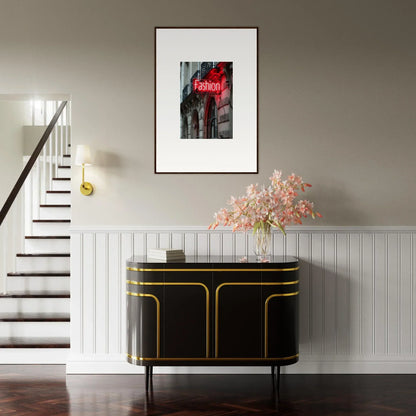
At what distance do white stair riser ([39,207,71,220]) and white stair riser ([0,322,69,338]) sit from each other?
5.54 ft

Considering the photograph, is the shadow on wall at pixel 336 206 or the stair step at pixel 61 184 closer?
the shadow on wall at pixel 336 206

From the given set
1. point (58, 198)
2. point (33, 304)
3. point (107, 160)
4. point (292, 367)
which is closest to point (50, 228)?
point (58, 198)

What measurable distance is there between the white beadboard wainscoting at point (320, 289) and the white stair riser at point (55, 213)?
179 cm

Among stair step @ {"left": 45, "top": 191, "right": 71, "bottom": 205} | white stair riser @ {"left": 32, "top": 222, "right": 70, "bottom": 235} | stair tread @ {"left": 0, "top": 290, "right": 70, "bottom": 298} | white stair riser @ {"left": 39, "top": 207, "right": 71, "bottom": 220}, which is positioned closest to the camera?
stair tread @ {"left": 0, "top": 290, "right": 70, "bottom": 298}

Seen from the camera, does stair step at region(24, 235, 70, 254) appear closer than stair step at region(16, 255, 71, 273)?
No

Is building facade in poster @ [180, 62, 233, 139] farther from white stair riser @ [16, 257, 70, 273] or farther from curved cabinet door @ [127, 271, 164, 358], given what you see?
white stair riser @ [16, 257, 70, 273]

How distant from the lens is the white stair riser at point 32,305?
207 inches

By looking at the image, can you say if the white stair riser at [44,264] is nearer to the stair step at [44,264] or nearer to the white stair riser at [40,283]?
the stair step at [44,264]

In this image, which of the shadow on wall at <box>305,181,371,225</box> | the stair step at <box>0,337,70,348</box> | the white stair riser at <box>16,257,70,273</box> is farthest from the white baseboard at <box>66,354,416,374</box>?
the white stair riser at <box>16,257,70,273</box>

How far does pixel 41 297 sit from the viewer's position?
5.23 metres

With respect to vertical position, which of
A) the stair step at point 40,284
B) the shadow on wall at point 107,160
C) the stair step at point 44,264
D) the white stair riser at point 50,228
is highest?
the shadow on wall at point 107,160

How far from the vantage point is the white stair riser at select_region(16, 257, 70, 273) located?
223 inches

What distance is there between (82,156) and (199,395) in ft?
6.50

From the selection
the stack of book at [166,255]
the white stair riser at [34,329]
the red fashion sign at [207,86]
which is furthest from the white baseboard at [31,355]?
the red fashion sign at [207,86]
